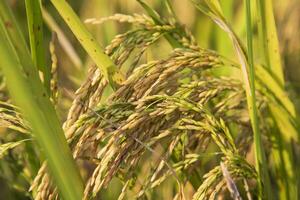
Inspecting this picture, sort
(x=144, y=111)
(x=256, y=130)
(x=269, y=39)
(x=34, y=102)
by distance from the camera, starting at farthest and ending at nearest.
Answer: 1. (x=269, y=39)
2. (x=256, y=130)
3. (x=144, y=111)
4. (x=34, y=102)

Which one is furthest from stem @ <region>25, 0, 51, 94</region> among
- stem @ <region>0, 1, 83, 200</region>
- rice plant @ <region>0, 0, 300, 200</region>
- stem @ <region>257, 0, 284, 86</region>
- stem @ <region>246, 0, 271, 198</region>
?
stem @ <region>257, 0, 284, 86</region>

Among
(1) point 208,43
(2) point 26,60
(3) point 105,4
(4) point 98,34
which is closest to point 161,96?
(2) point 26,60

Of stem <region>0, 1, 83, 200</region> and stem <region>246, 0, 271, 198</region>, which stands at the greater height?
stem <region>0, 1, 83, 200</region>

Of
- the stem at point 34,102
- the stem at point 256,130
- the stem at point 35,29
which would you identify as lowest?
the stem at point 256,130

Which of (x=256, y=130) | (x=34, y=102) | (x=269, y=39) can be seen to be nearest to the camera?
(x=34, y=102)

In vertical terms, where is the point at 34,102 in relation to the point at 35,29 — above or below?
below

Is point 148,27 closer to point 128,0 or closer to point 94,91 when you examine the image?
point 94,91

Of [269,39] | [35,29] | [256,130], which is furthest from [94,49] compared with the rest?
[269,39]

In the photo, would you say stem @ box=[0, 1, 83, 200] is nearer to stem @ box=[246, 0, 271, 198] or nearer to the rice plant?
the rice plant

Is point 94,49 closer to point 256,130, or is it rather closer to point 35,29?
point 35,29

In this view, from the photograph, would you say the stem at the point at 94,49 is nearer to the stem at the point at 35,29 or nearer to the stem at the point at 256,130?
the stem at the point at 35,29

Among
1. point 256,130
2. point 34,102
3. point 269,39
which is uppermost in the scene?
point 34,102

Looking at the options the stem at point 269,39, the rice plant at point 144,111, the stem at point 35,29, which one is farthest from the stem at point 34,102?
the stem at point 269,39

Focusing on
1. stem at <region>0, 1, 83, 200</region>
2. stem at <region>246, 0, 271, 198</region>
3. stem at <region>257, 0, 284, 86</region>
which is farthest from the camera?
stem at <region>257, 0, 284, 86</region>
